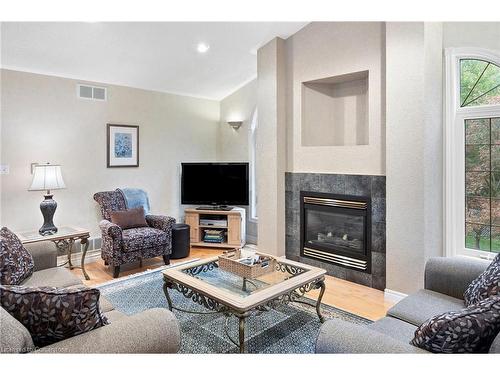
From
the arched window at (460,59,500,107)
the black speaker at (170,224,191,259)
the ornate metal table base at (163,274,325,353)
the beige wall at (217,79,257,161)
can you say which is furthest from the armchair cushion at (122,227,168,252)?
the arched window at (460,59,500,107)

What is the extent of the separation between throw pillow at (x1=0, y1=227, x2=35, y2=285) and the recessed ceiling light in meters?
2.78

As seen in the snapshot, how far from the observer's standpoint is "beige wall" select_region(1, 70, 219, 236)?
12.5ft

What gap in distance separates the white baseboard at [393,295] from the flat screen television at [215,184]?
2.43 meters

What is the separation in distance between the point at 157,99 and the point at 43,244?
9.68 ft

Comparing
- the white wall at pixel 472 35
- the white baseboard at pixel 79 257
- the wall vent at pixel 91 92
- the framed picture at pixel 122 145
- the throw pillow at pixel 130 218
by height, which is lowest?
the white baseboard at pixel 79 257

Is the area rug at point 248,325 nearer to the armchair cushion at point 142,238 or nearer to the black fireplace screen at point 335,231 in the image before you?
the armchair cushion at point 142,238

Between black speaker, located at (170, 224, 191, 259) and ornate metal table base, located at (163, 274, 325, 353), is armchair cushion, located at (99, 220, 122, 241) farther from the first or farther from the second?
ornate metal table base, located at (163, 274, 325, 353)

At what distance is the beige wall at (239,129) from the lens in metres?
5.34

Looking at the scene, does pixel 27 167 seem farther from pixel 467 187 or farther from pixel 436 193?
pixel 467 187

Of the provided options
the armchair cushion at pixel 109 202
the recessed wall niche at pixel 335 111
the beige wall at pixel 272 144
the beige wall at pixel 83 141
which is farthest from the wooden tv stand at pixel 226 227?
the recessed wall niche at pixel 335 111

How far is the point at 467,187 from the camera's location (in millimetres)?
3184

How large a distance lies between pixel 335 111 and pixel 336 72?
22.8 inches
